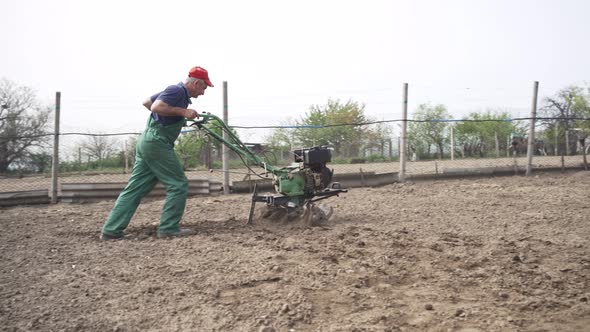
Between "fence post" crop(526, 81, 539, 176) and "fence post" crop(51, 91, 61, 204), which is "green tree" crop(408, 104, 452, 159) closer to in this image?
"fence post" crop(526, 81, 539, 176)

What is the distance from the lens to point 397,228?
18.4 ft

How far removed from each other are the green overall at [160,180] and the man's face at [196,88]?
1.12ft

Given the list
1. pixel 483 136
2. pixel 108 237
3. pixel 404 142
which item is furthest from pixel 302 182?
pixel 483 136

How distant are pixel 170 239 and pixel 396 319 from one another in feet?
9.57

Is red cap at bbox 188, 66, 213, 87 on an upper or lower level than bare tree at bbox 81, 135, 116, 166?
upper

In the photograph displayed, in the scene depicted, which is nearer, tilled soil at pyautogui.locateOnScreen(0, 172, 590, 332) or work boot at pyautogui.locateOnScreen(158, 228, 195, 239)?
tilled soil at pyautogui.locateOnScreen(0, 172, 590, 332)

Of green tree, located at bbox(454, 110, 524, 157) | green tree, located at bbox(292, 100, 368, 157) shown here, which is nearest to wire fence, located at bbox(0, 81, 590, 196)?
green tree, located at bbox(292, 100, 368, 157)

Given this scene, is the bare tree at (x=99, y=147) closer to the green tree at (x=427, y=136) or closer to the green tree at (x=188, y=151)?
the green tree at (x=188, y=151)

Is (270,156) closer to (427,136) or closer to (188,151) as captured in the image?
(188,151)

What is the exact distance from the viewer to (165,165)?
5422 mm

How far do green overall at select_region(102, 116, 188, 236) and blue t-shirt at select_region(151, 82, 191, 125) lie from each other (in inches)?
2.1

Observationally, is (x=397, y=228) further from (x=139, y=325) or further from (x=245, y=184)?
(x=245, y=184)

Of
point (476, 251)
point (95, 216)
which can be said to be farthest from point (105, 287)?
point (95, 216)

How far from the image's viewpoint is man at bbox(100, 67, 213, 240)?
5332mm
